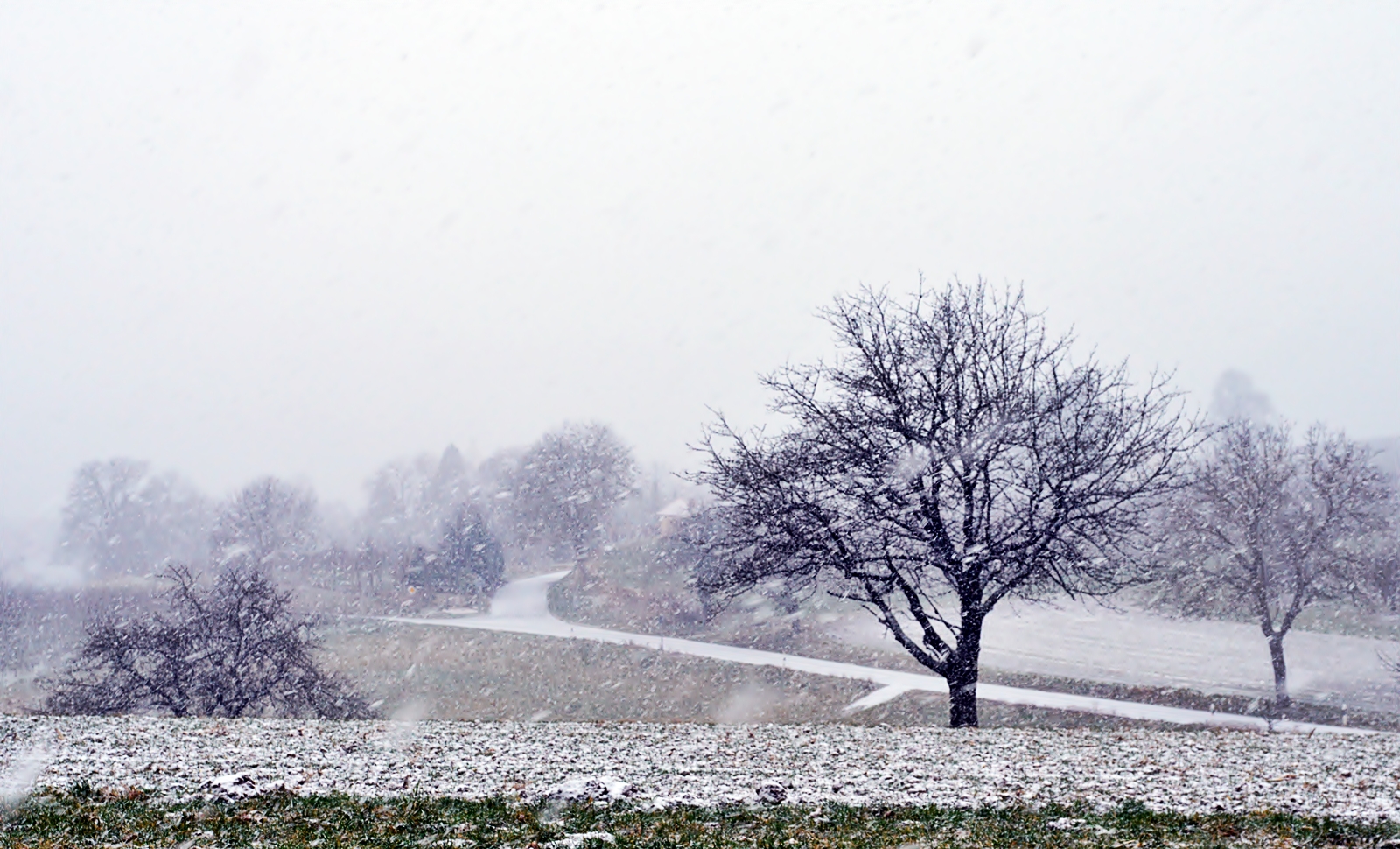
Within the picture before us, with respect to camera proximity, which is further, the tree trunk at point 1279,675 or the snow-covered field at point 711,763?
the tree trunk at point 1279,675

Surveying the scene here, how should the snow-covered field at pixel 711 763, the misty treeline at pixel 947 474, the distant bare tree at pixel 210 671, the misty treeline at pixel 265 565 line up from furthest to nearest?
the misty treeline at pixel 265 565 → the distant bare tree at pixel 210 671 → the misty treeline at pixel 947 474 → the snow-covered field at pixel 711 763

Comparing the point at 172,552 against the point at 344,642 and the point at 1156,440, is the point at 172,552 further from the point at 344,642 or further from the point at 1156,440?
the point at 1156,440

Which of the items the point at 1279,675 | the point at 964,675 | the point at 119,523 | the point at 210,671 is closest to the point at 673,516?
the point at 210,671

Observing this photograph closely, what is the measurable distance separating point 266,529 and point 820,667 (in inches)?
2644

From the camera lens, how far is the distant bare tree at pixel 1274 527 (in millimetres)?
27547

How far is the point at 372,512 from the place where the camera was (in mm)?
127562

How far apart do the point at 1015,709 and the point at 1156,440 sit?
14028 mm

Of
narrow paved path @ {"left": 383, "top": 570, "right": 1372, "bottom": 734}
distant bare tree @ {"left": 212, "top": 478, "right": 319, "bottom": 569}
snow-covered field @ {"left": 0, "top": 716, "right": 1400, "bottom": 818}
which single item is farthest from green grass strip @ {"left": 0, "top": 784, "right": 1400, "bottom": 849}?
distant bare tree @ {"left": 212, "top": 478, "right": 319, "bottom": 569}

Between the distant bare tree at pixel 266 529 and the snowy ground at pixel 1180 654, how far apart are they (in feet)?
200

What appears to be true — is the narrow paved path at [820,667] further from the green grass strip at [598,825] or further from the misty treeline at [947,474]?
the green grass strip at [598,825]

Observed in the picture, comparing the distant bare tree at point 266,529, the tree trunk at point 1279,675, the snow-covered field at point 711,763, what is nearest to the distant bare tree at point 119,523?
the distant bare tree at point 266,529

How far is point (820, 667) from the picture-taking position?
124 ft

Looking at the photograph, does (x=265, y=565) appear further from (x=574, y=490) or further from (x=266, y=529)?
(x=574, y=490)

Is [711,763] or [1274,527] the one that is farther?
[1274,527]
